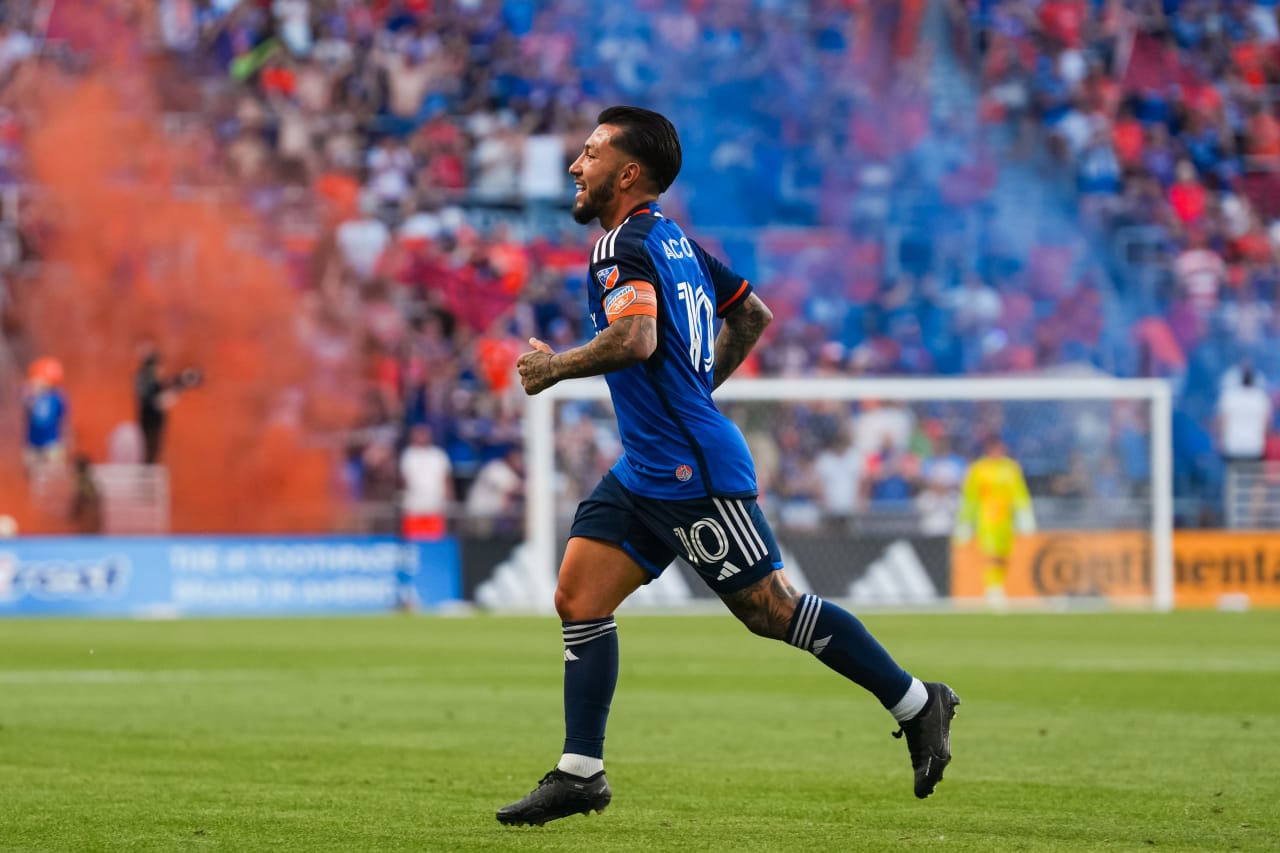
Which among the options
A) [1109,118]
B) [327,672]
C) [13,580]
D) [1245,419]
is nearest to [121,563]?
[13,580]

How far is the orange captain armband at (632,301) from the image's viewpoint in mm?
5840

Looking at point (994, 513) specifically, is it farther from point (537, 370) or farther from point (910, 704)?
point (537, 370)

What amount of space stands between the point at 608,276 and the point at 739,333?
88cm

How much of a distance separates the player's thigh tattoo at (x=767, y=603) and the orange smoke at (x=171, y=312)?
17.1 m

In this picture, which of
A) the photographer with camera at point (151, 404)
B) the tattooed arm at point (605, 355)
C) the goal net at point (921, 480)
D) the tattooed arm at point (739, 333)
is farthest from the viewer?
the photographer with camera at point (151, 404)

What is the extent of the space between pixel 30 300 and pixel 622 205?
63.0ft

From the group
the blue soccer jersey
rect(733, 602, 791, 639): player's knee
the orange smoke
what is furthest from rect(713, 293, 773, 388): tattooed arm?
the orange smoke

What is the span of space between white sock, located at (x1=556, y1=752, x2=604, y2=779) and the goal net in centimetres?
1575

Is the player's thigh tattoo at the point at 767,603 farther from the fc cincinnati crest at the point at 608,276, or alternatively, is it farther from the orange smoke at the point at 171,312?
the orange smoke at the point at 171,312

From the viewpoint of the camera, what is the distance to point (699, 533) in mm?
6027

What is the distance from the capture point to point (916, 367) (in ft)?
87.7

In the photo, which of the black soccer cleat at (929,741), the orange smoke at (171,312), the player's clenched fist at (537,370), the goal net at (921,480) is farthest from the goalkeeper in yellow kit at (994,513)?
the player's clenched fist at (537,370)

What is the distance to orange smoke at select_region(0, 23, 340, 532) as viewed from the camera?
23453mm

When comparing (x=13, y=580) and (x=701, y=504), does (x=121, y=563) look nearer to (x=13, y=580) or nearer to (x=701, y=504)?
(x=13, y=580)
